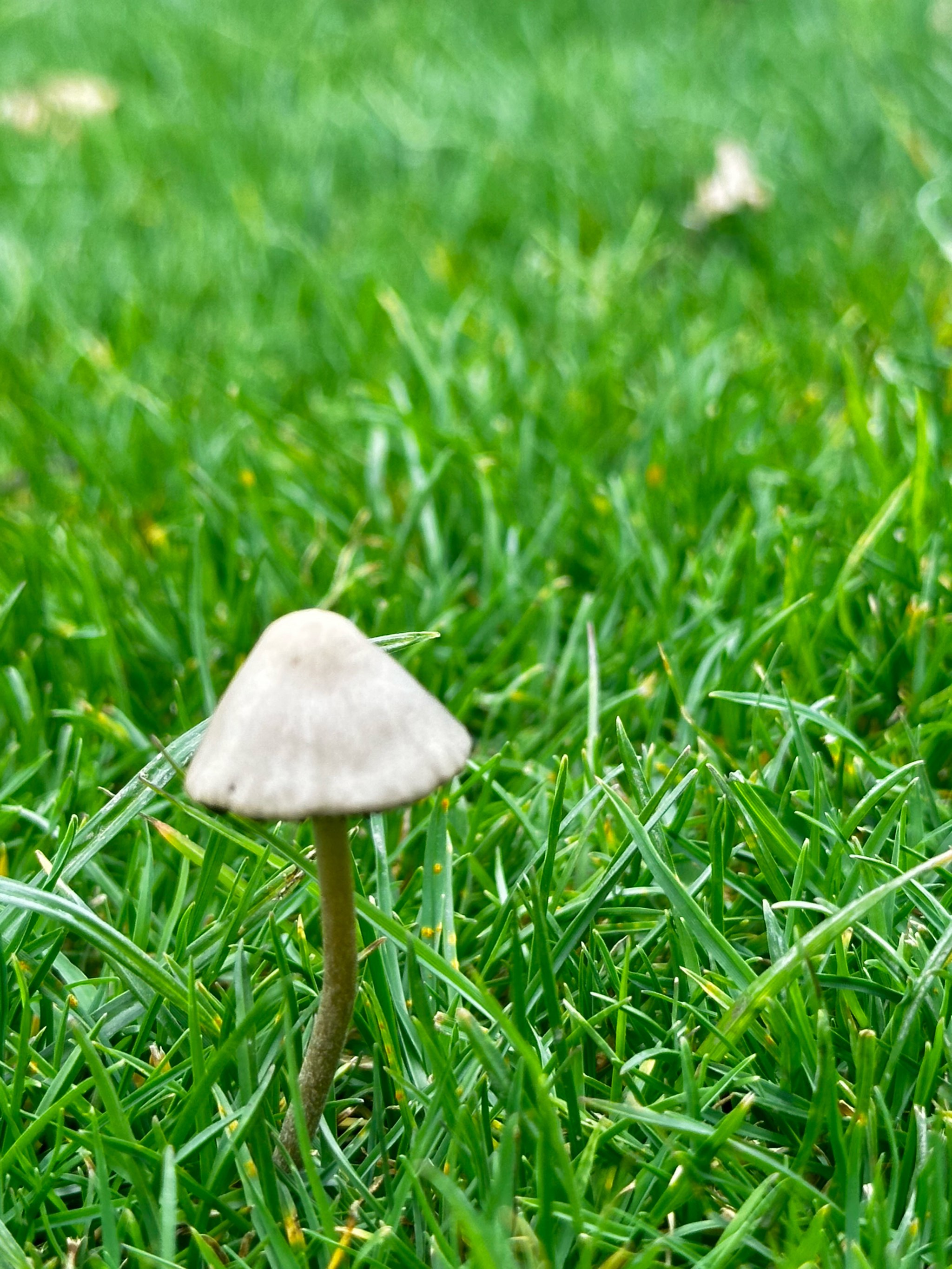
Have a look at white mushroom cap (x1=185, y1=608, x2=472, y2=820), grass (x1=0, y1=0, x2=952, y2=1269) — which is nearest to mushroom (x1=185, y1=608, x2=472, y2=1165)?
white mushroom cap (x1=185, y1=608, x2=472, y2=820)

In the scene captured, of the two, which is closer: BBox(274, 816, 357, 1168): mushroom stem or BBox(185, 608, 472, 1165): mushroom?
BBox(185, 608, 472, 1165): mushroom

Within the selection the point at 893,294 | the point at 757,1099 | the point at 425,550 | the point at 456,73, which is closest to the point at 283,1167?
the point at 757,1099

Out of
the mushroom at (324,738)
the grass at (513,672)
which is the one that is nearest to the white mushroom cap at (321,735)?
the mushroom at (324,738)

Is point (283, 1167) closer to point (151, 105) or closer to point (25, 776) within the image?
point (25, 776)

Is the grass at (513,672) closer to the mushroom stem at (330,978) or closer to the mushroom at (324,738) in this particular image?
the mushroom stem at (330,978)

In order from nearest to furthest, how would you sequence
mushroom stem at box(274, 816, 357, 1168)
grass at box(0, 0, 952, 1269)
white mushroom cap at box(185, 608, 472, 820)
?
white mushroom cap at box(185, 608, 472, 820) < mushroom stem at box(274, 816, 357, 1168) < grass at box(0, 0, 952, 1269)

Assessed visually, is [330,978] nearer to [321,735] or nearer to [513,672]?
[321,735]

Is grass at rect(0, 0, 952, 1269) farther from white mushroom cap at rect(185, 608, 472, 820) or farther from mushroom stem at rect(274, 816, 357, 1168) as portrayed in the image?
white mushroom cap at rect(185, 608, 472, 820)

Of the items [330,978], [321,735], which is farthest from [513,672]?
[321,735]
